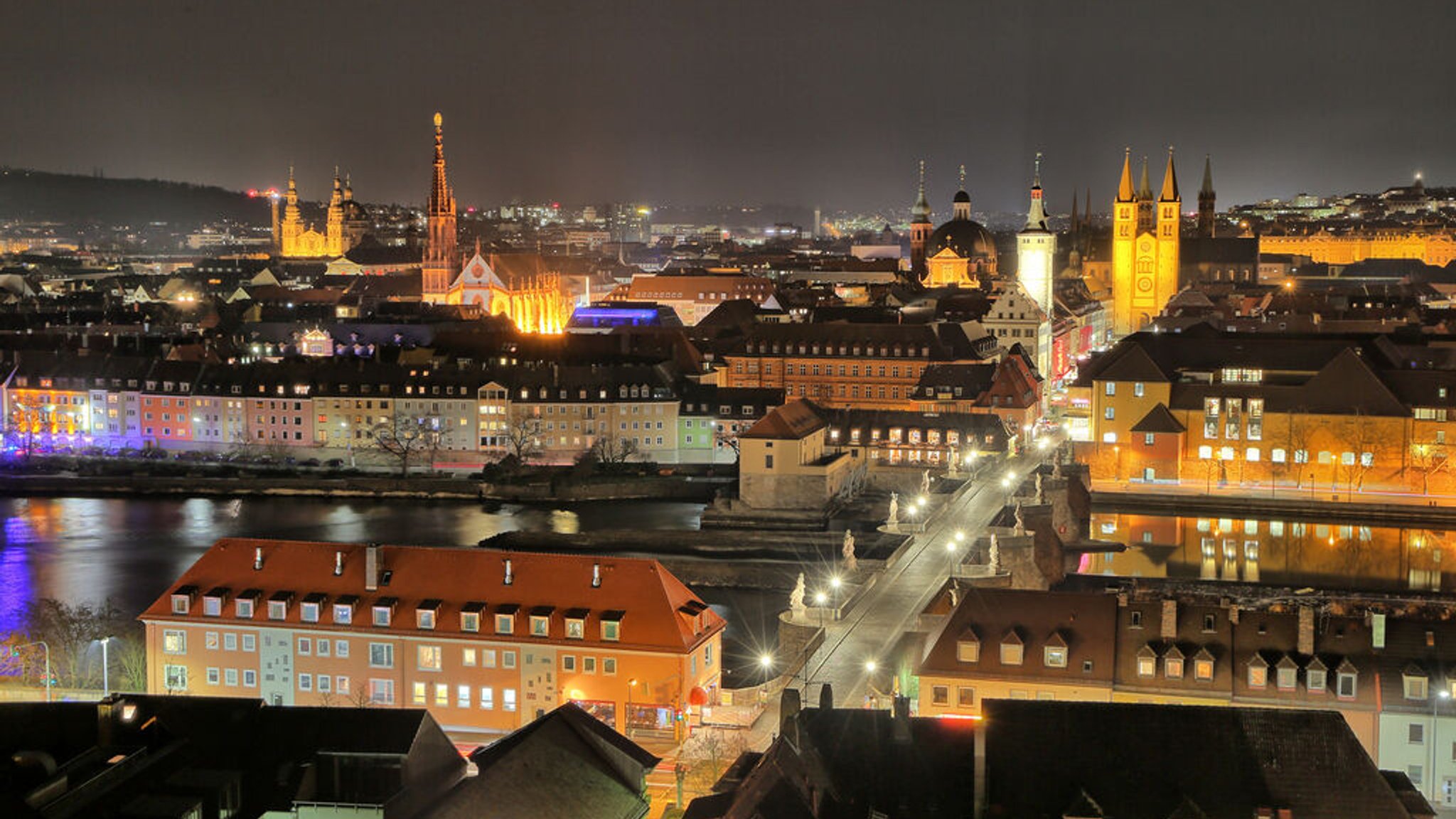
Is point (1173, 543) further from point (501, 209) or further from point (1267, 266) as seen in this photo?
point (501, 209)

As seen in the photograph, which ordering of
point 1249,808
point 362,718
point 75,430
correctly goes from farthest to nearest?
point 75,430
point 362,718
point 1249,808

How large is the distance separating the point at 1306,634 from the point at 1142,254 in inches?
1498

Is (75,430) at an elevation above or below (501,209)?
below

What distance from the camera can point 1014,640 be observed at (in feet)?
41.2

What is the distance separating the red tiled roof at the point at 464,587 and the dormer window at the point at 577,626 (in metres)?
0.03

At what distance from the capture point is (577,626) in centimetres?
1352

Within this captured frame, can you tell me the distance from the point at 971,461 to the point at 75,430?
17115mm

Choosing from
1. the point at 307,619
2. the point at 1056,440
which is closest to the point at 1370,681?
the point at 307,619

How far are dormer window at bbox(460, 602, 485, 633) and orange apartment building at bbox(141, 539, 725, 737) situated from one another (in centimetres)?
1

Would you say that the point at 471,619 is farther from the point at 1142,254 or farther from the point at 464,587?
the point at 1142,254

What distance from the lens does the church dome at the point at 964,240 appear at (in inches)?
2009

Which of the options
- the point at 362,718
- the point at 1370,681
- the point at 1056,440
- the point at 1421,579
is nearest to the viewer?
the point at 362,718

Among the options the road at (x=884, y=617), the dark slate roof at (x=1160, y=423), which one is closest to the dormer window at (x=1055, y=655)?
the road at (x=884, y=617)

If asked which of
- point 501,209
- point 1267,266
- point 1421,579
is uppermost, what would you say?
point 501,209
